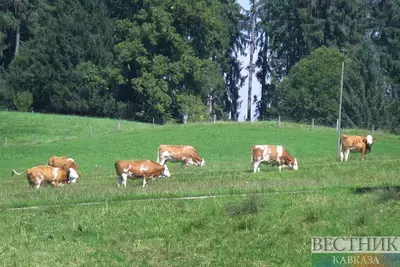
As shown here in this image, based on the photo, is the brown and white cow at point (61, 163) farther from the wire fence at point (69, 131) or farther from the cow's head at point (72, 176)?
the wire fence at point (69, 131)

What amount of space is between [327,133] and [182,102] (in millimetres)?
20671

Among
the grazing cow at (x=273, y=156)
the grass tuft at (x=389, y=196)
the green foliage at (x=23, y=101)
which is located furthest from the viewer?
the green foliage at (x=23, y=101)

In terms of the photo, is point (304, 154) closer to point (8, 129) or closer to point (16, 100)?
point (8, 129)

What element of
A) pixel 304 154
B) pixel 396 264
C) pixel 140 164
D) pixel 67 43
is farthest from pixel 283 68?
pixel 396 264

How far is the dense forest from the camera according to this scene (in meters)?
76.4

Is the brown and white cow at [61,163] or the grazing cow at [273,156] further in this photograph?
the brown and white cow at [61,163]

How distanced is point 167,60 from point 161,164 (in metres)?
42.1

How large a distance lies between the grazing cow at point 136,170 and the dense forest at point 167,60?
45.6 m

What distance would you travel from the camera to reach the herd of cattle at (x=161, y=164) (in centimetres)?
→ 2995

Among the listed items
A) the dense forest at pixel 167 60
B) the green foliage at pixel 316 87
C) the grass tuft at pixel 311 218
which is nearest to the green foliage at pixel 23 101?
the dense forest at pixel 167 60

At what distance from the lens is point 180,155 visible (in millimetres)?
40594

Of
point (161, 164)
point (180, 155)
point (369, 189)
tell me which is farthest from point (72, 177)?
point (369, 189)

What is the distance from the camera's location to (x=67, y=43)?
263 ft

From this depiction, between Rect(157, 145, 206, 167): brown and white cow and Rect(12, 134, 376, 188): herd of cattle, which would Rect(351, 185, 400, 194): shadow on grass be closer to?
Rect(12, 134, 376, 188): herd of cattle
